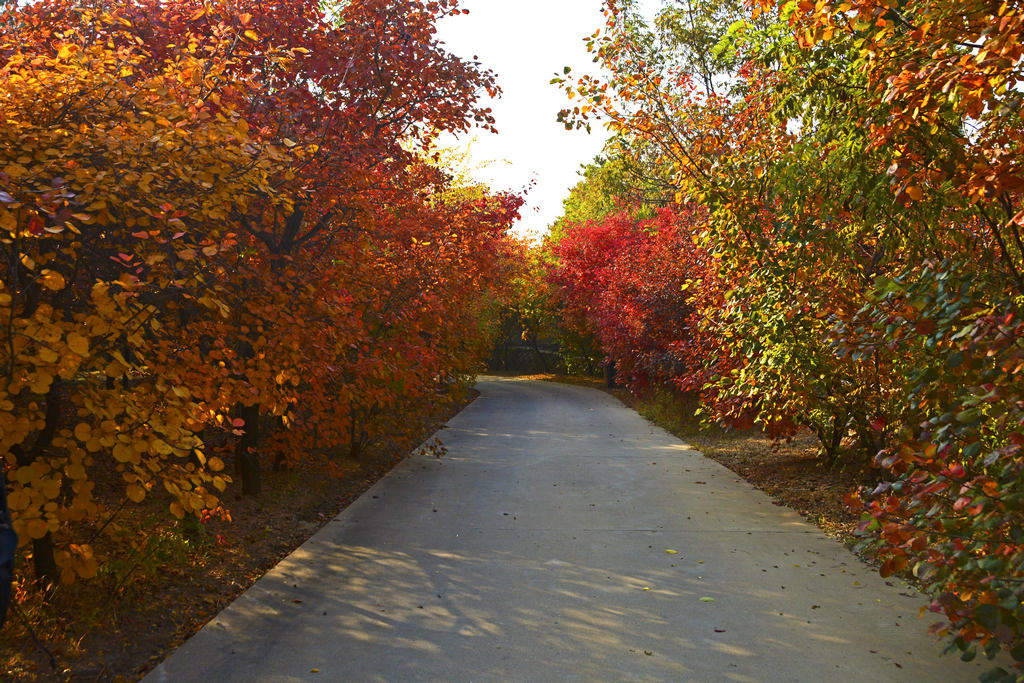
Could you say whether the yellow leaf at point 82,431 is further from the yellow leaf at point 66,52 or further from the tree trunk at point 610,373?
the tree trunk at point 610,373

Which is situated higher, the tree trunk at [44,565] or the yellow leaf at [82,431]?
the yellow leaf at [82,431]

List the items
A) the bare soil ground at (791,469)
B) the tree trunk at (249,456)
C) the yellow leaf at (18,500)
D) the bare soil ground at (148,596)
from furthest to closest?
the tree trunk at (249,456) → the bare soil ground at (791,469) → the bare soil ground at (148,596) → the yellow leaf at (18,500)

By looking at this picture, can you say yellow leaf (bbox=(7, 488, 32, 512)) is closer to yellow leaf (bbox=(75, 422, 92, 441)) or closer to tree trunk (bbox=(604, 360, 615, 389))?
yellow leaf (bbox=(75, 422, 92, 441))

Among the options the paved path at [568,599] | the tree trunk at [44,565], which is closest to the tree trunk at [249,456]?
the paved path at [568,599]

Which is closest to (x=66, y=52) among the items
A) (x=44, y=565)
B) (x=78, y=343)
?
(x=78, y=343)

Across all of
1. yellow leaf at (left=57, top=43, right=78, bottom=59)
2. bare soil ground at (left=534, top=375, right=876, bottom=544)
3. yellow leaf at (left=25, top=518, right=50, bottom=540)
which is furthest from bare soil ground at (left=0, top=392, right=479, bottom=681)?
bare soil ground at (left=534, top=375, right=876, bottom=544)

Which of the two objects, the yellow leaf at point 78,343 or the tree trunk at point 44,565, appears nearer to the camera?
the yellow leaf at point 78,343

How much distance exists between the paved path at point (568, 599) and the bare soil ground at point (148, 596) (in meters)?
0.26

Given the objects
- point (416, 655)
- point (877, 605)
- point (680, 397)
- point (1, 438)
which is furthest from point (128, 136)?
point (680, 397)

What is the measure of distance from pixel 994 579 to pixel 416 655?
9.53 ft

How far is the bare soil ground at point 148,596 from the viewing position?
4195 millimetres

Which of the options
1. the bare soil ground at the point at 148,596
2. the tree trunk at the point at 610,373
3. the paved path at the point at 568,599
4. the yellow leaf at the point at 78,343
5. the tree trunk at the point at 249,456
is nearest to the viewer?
the yellow leaf at the point at 78,343

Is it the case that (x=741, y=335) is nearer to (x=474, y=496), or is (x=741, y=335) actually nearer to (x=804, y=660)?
(x=474, y=496)

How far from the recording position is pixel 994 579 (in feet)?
10.4
